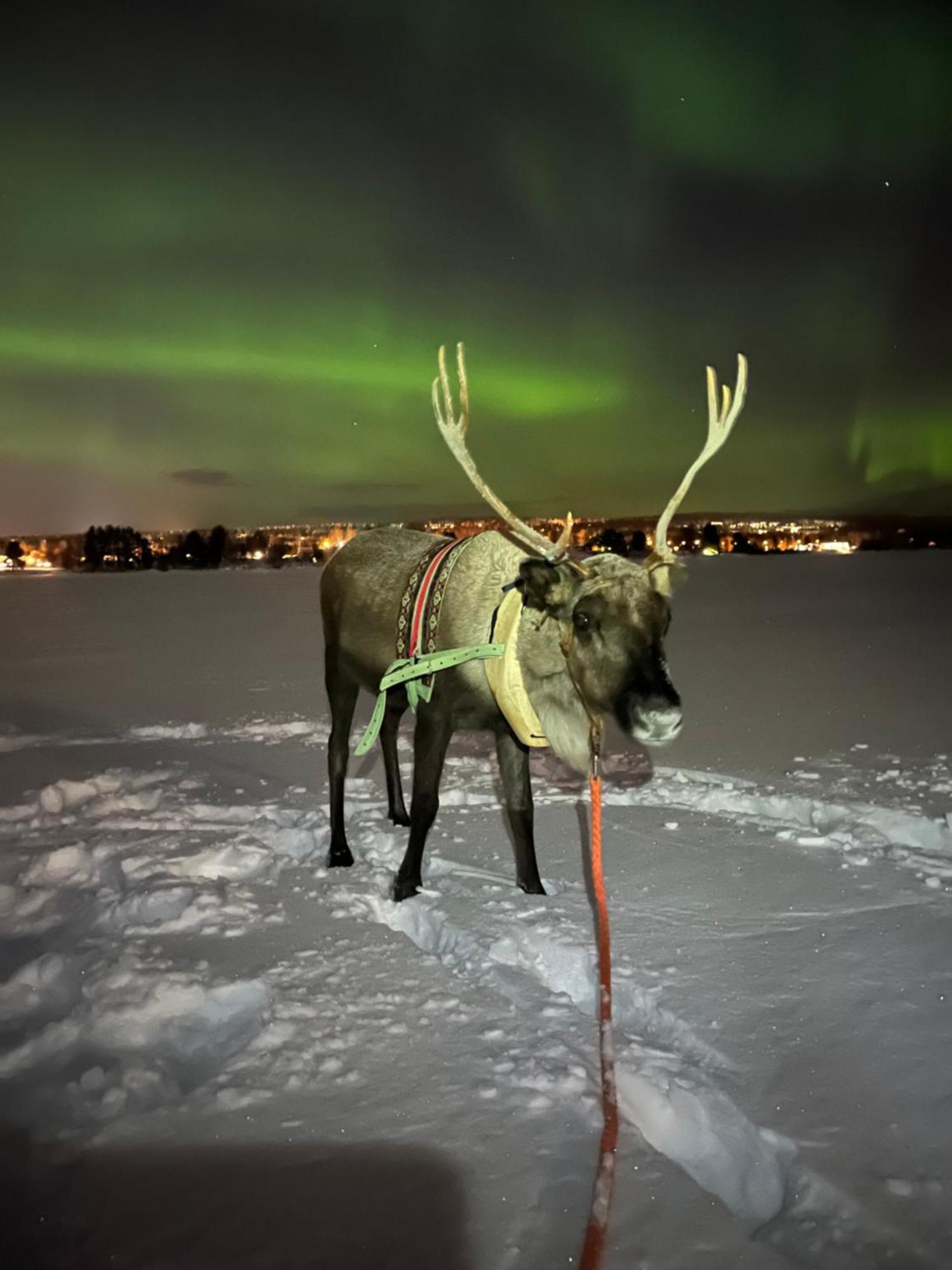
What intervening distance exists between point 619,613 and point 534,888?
1.65 meters

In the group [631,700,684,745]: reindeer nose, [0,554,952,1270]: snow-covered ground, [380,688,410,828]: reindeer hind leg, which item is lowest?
[0,554,952,1270]: snow-covered ground

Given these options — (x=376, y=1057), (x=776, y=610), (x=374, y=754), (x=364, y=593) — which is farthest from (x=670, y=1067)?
(x=776, y=610)

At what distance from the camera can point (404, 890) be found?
3.94 m

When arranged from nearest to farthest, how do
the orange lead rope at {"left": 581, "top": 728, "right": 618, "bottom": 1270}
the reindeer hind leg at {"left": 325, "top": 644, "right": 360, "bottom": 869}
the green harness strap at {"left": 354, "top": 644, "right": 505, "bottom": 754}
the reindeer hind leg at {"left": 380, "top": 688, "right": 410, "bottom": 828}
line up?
1. the orange lead rope at {"left": 581, "top": 728, "right": 618, "bottom": 1270}
2. the green harness strap at {"left": 354, "top": 644, "right": 505, "bottom": 754}
3. the reindeer hind leg at {"left": 325, "top": 644, "right": 360, "bottom": 869}
4. the reindeer hind leg at {"left": 380, "top": 688, "right": 410, "bottom": 828}

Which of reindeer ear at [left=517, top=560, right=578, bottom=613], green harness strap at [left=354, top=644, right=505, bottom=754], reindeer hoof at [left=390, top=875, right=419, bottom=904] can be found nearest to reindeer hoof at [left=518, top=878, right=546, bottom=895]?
reindeer hoof at [left=390, top=875, right=419, bottom=904]

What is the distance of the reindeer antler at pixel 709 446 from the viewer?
3373 mm

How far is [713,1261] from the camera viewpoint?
1.87 meters

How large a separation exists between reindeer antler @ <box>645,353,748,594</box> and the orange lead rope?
0.78m

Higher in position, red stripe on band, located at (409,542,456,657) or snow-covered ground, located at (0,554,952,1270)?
red stripe on band, located at (409,542,456,657)

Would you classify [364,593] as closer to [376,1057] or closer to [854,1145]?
[376,1057]

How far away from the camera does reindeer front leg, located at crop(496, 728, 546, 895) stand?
404cm

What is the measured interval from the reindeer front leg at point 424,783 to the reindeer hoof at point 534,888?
1.81 ft

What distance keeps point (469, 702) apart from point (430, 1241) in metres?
2.28

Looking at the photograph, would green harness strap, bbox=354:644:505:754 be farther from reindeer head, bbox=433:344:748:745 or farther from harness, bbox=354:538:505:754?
reindeer head, bbox=433:344:748:745
